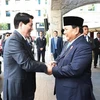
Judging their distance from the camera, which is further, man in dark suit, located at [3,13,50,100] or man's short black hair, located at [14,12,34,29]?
man's short black hair, located at [14,12,34,29]

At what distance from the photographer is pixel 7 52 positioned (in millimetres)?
2959

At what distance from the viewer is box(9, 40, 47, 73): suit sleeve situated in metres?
2.88

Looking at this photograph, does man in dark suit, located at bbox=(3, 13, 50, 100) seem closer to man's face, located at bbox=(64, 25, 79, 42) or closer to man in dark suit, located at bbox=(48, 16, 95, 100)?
man in dark suit, located at bbox=(48, 16, 95, 100)

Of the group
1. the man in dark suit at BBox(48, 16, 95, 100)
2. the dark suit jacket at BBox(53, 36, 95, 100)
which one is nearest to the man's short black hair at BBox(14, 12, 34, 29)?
the man in dark suit at BBox(48, 16, 95, 100)

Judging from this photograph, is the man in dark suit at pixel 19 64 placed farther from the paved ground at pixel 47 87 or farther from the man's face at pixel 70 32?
the paved ground at pixel 47 87

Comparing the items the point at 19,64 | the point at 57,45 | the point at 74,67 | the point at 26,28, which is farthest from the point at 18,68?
Answer: the point at 57,45

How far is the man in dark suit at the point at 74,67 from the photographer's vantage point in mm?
2830

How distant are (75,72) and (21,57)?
1.90 ft

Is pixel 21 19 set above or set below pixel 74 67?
above

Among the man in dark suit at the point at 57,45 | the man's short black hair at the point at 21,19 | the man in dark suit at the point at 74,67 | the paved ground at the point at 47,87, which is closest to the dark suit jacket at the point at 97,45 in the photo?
the man in dark suit at the point at 57,45

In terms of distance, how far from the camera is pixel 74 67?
2809 millimetres

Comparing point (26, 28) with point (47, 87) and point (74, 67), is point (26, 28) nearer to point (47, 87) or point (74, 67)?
point (74, 67)

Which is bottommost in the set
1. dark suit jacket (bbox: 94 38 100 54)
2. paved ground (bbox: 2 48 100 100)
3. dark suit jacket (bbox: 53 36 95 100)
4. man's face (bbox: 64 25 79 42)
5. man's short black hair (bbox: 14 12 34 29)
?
paved ground (bbox: 2 48 100 100)

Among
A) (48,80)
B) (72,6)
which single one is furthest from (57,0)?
(48,80)
